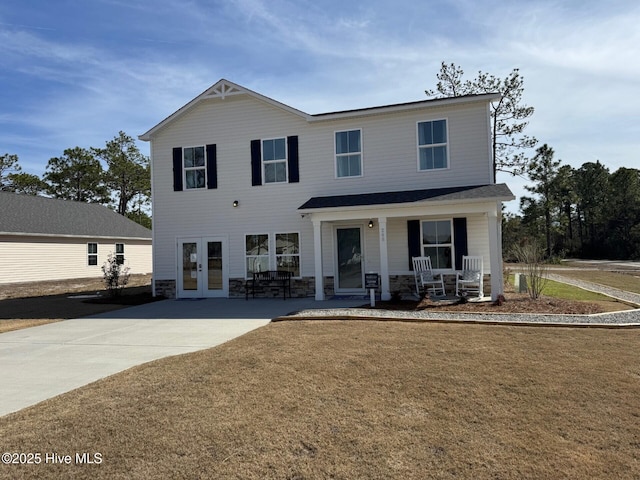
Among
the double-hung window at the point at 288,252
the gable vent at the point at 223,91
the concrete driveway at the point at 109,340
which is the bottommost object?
the concrete driveway at the point at 109,340

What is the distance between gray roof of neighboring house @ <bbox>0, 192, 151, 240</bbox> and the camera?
21094 millimetres

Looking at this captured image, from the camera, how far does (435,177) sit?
42.2 ft

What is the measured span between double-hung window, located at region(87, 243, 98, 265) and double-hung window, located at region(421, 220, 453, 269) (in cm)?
2014

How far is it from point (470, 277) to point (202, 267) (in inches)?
348

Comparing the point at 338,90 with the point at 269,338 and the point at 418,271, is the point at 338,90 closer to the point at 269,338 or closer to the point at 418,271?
the point at 418,271

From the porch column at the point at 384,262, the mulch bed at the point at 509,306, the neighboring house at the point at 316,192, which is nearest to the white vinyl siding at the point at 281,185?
the neighboring house at the point at 316,192

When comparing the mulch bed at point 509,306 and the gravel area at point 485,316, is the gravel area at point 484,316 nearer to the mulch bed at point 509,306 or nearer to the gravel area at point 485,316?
the gravel area at point 485,316

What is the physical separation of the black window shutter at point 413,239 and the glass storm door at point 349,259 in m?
1.60

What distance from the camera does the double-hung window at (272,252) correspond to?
14.0m

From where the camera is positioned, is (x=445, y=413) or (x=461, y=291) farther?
(x=461, y=291)

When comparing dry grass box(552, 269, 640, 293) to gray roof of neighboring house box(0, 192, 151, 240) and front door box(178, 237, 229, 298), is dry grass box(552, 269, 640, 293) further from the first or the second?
gray roof of neighboring house box(0, 192, 151, 240)

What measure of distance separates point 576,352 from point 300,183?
971cm

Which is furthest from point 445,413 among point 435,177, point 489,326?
point 435,177

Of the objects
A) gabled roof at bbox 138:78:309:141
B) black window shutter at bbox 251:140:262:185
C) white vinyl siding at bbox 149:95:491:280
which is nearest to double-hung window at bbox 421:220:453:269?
white vinyl siding at bbox 149:95:491:280
